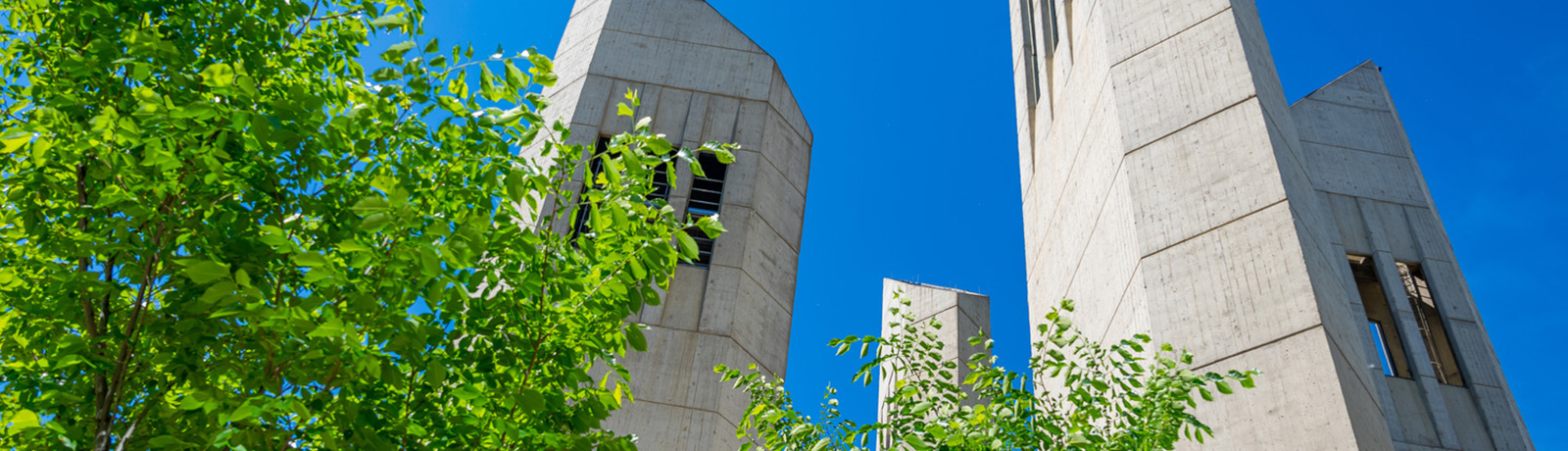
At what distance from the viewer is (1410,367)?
15.7m

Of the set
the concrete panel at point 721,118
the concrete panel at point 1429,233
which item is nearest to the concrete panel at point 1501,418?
the concrete panel at point 1429,233

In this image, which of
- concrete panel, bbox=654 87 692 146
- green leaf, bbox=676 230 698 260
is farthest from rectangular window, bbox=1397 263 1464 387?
green leaf, bbox=676 230 698 260

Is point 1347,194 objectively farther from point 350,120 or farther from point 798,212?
point 350,120

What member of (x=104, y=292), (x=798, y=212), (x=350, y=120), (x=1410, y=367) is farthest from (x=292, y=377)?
(x=1410, y=367)

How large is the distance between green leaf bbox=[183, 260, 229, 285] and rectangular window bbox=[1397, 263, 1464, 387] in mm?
16966

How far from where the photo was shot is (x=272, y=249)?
151 inches

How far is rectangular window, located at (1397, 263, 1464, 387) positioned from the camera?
16359 mm

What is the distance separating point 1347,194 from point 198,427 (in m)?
18.9

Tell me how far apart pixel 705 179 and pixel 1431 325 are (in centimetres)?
1210

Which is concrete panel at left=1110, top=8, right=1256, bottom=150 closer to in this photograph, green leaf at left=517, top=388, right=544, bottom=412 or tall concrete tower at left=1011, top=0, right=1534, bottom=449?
tall concrete tower at left=1011, top=0, right=1534, bottom=449

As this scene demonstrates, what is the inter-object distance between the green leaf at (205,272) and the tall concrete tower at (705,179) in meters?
10.5

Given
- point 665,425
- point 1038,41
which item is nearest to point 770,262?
point 665,425

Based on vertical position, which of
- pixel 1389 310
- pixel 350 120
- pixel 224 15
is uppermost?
pixel 1389 310

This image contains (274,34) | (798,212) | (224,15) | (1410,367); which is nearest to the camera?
(224,15)
